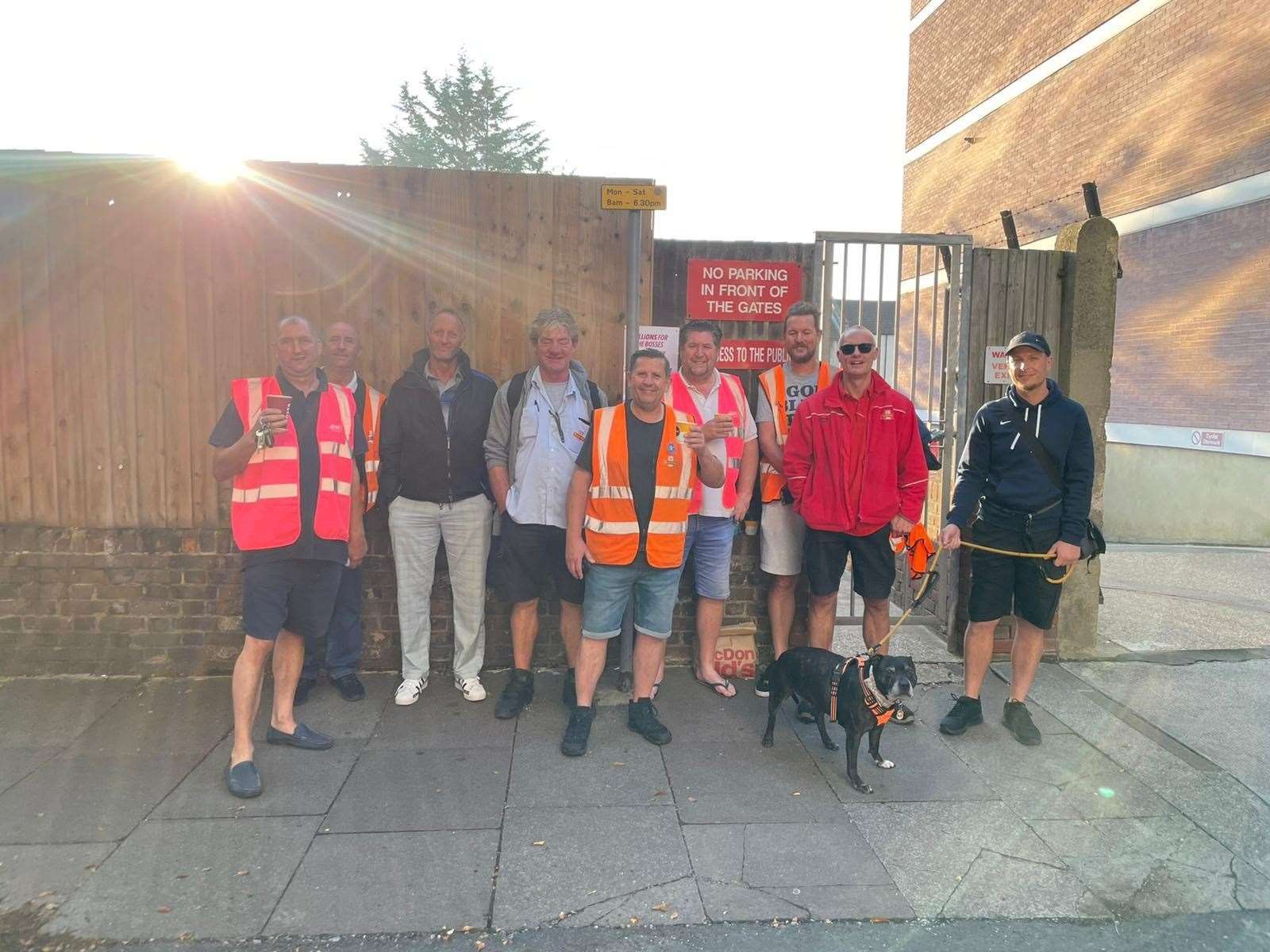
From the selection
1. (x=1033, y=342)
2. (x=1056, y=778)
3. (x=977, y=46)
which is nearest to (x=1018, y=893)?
(x=1056, y=778)

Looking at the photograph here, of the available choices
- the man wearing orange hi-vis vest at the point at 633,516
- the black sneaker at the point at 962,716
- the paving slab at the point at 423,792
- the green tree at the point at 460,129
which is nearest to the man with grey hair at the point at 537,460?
the man wearing orange hi-vis vest at the point at 633,516

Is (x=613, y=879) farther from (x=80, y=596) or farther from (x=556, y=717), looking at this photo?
(x=80, y=596)

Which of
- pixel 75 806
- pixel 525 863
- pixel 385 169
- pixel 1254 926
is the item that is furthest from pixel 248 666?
pixel 1254 926

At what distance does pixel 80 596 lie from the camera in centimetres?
504

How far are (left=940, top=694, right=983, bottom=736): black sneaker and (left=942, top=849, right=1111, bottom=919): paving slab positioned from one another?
3.87 feet

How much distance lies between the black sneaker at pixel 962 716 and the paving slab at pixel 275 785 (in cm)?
307

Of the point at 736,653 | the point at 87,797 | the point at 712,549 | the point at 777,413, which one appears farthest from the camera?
the point at 736,653

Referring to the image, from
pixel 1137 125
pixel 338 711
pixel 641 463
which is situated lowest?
pixel 338 711

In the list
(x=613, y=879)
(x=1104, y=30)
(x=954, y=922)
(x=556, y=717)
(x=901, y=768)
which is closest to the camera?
(x=954, y=922)

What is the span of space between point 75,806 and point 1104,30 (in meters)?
19.8

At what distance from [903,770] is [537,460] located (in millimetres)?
2416

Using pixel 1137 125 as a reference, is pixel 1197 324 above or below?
below

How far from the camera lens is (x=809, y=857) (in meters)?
3.20

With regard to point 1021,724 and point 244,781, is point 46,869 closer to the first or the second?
point 244,781
